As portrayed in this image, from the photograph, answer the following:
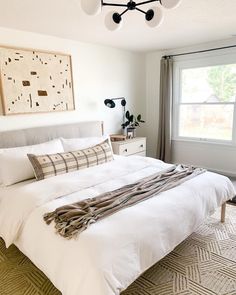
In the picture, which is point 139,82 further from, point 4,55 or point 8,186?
point 8,186

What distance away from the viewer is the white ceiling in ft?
7.10

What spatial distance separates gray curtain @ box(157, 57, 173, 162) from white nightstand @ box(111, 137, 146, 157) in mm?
527

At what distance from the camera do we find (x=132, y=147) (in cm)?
393

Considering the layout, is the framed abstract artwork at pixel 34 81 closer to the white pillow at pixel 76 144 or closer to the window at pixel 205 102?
the white pillow at pixel 76 144

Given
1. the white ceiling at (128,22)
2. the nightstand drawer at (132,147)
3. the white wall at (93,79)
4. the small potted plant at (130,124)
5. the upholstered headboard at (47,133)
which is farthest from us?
the small potted plant at (130,124)

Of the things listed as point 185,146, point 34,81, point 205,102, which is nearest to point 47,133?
point 34,81

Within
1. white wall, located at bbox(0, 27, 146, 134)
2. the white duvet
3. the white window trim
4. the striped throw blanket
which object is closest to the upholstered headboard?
white wall, located at bbox(0, 27, 146, 134)

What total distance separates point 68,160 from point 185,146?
8.54ft

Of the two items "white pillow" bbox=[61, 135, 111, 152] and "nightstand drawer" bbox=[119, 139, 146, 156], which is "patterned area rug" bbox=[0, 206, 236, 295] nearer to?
"white pillow" bbox=[61, 135, 111, 152]

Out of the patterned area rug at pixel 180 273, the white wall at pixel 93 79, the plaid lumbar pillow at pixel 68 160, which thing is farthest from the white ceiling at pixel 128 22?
the patterned area rug at pixel 180 273

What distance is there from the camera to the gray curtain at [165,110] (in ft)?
13.7

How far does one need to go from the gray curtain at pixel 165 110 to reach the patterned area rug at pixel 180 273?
2.26 meters

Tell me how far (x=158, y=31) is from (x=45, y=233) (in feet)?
9.15

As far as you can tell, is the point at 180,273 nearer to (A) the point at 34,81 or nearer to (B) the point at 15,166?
(B) the point at 15,166
